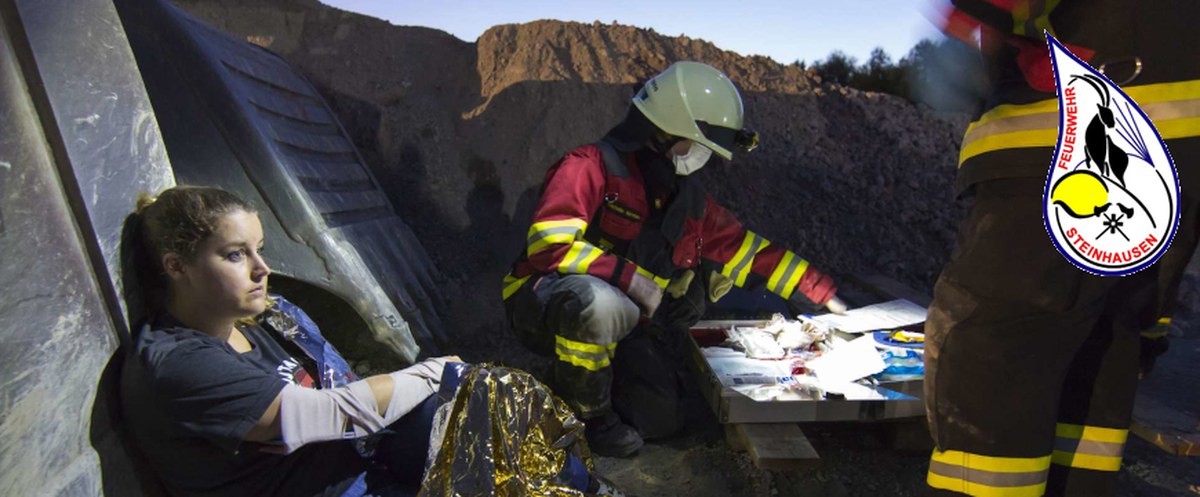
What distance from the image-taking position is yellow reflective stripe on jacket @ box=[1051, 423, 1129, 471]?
1554mm

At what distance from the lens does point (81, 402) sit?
1249mm

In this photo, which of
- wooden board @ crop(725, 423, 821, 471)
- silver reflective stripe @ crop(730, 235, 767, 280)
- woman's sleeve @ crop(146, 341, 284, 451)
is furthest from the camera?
silver reflective stripe @ crop(730, 235, 767, 280)

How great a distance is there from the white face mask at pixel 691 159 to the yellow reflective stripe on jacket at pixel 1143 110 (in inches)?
62.9

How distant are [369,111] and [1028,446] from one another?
4218 mm

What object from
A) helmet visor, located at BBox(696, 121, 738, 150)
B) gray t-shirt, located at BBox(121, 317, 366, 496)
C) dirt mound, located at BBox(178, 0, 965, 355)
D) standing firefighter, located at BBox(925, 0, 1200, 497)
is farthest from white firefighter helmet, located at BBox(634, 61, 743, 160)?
gray t-shirt, located at BBox(121, 317, 366, 496)

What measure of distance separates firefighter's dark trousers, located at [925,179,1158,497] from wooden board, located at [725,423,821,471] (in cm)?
49

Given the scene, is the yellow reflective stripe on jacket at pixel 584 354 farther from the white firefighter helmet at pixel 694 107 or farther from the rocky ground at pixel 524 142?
the rocky ground at pixel 524 142

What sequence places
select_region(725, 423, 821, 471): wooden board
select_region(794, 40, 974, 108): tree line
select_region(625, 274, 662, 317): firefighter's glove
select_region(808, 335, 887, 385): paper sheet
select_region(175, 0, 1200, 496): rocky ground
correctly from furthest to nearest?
select_region(794, 40, 974, 108): tree line < select_region(175, 0, 1200, 496): rocky ground < select_region(625, 274, 662, 317): firefighter's glove < select_region(808, 335, 887, 385): paper sheet < select_region(725, 423, 821, 471): wooden board

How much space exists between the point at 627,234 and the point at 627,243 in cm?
5

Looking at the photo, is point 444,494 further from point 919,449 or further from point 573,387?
point 919,449

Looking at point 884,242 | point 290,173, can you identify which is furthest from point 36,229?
point 884,242

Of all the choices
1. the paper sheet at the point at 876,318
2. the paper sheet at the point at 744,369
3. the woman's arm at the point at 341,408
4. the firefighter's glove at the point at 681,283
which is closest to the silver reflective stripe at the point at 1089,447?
the paper sheet at the point at 744,369

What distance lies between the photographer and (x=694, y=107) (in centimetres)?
278

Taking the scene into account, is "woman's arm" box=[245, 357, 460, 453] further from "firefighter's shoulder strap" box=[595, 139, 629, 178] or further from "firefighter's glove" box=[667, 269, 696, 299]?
"firefighter's glove" box=[667, 269, 696, 299]
